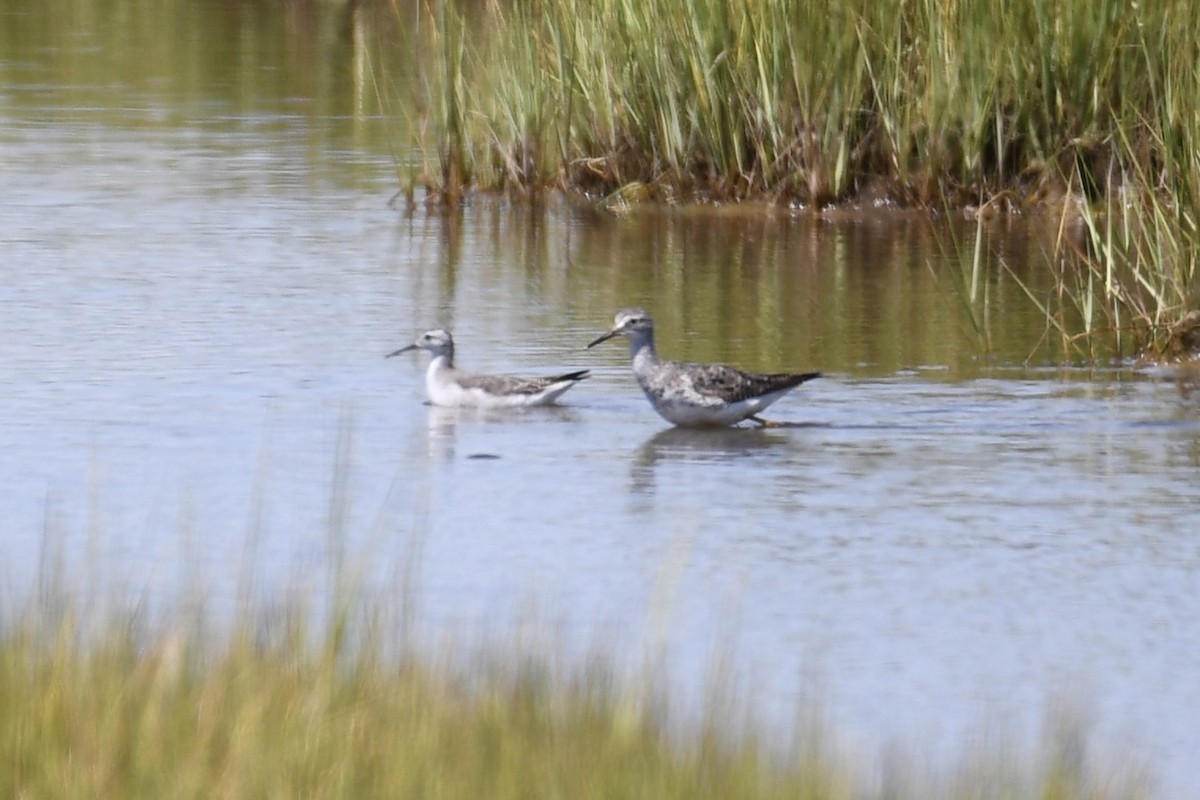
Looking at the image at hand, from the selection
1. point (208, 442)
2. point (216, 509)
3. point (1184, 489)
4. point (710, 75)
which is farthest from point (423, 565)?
point (710, 75)

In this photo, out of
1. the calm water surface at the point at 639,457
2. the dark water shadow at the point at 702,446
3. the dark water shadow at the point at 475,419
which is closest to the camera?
the calm water surface at the point at 639,457

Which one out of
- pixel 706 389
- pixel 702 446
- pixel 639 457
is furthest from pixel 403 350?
pixel 639 457

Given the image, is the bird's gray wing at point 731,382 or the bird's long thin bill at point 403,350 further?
the bird's long thin bill at point 403,350

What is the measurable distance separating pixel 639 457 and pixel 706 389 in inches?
27.1

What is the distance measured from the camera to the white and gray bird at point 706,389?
1071cm

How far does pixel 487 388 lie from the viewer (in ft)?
36.5

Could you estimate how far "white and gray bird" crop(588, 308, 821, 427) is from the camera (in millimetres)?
10711

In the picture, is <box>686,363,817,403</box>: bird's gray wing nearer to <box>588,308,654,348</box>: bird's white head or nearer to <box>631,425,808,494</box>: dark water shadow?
<box>631,425,808,494</box>: dark water shadow

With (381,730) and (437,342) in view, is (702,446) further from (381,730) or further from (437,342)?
(381,730)

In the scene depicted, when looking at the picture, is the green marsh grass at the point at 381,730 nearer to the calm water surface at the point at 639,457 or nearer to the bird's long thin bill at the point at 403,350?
the calm water surface at the point at 639,457

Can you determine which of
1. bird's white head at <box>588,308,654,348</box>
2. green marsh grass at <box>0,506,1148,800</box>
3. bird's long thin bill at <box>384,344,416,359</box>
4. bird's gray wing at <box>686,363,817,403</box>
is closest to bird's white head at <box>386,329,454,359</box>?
bird's long thin bill at <box>384,344,416,359</box>

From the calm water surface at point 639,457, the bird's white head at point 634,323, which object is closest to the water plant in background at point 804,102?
the calm water surface at point 639,457

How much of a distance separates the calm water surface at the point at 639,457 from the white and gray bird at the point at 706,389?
0.53 ft

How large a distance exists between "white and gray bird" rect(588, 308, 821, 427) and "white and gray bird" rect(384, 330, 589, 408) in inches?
20.1
